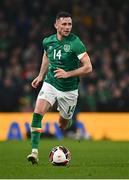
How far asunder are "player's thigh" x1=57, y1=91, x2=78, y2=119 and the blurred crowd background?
9456mm

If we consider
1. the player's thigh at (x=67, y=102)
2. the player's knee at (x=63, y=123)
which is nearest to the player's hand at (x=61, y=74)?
the player's thigh at (x=67, y=102)

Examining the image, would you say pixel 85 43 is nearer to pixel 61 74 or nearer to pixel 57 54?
pixel 57 54

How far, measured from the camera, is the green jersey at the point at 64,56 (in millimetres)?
11852

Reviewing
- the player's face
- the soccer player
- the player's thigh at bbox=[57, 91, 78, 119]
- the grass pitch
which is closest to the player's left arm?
the soccer player

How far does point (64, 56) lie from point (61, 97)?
29.9 inches

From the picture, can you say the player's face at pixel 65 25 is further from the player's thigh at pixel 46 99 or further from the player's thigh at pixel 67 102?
the player's thigh at pixel 67 102

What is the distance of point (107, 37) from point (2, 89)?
589cm

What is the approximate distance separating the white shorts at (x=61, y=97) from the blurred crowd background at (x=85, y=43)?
374 inches

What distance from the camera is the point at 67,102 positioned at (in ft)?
41.0

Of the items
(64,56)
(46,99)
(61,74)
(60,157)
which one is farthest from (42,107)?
(60,157)

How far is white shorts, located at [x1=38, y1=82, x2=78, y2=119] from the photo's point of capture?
12.1 m

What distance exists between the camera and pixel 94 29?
26.8 metres

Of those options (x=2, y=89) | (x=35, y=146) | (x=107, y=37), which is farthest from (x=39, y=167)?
(x=107, y=37)

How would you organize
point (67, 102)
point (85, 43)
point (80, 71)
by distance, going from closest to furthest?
point (80, 71), point (67, 102), point (85, 43)
